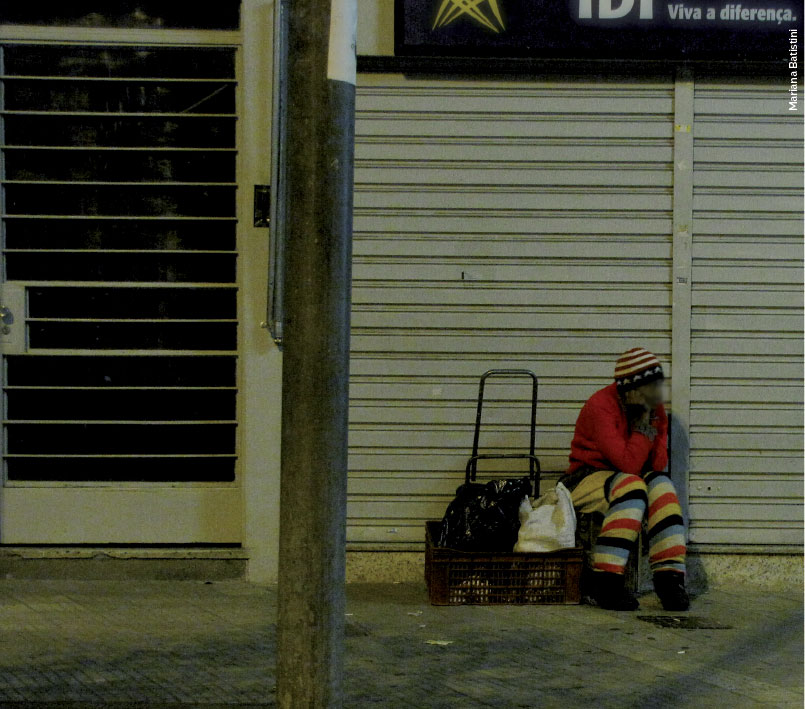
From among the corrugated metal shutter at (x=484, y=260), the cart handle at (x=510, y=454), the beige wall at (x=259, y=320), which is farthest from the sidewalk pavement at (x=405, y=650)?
the corrugated metal shutter at (x=484, y=260)

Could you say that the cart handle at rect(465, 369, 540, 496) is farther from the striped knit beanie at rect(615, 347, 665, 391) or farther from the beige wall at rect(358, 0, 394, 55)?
the beige wall at rect(358, 0, 394, 55)

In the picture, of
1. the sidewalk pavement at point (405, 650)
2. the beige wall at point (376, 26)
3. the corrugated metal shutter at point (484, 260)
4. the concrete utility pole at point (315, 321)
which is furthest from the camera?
the corrugated metal shutter at point (484, 260)

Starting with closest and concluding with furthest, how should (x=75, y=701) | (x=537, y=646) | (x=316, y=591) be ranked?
(x=316, y=591) < (x=75, y=701) < (x=537, y=646)

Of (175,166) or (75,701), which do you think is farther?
(175,166)

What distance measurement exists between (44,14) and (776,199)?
481cm

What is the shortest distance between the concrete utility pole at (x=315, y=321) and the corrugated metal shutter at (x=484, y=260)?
3.49 metres

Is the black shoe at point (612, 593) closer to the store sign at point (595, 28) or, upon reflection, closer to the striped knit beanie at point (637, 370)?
the striped knit beanie at point (637, 370)

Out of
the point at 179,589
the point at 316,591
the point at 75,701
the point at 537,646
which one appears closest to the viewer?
the point at 316,591

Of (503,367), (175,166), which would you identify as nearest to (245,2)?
(175,166)

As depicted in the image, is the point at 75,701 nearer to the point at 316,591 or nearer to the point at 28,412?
the point at 316,591

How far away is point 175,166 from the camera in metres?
7.09

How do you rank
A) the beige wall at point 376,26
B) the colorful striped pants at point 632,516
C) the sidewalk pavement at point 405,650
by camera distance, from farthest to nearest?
the beige wall at point 376,26, the colorful striped pants at point 632,516, the sidewalk pavement at point 405,650

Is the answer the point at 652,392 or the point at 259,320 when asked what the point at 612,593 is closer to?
the point at 652,392

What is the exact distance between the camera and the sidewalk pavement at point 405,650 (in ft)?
15.8
